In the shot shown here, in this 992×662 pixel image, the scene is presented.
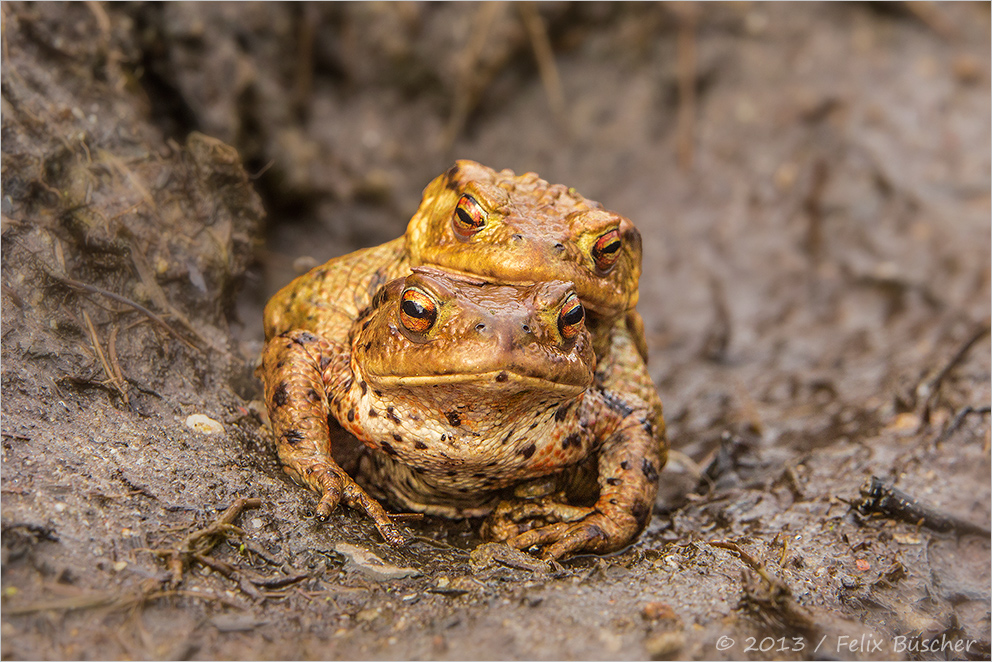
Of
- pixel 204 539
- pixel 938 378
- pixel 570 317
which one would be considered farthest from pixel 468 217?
pixel 938 378

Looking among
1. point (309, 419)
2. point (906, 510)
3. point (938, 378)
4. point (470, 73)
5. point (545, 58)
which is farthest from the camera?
point (545, 58)

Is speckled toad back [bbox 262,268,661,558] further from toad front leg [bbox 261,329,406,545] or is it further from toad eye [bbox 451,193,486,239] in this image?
toad eye [bbox 451,193,486,239]

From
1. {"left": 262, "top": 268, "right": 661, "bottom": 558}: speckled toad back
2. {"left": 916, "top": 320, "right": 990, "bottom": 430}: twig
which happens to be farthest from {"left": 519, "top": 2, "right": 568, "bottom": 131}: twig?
{"left": 262, "top": 268, "right": 661, "bottom": 558}: speckled toad back

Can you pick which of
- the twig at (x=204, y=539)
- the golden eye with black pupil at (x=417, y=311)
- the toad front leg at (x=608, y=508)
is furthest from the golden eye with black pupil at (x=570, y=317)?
the twig at (x=204, y=539)

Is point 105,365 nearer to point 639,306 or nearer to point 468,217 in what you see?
point 468,217

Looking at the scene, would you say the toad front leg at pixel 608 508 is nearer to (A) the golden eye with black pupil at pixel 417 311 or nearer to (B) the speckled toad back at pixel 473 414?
(B) the speckled toad back at pixel 473 414

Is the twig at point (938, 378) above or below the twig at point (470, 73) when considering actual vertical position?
below

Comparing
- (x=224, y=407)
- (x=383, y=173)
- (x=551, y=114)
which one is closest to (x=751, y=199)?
(x=551, y=114)

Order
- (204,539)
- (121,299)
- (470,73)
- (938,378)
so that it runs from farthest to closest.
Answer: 1. (470,73)
2. (938,378)
3. (121,299)
4. (204,539)
